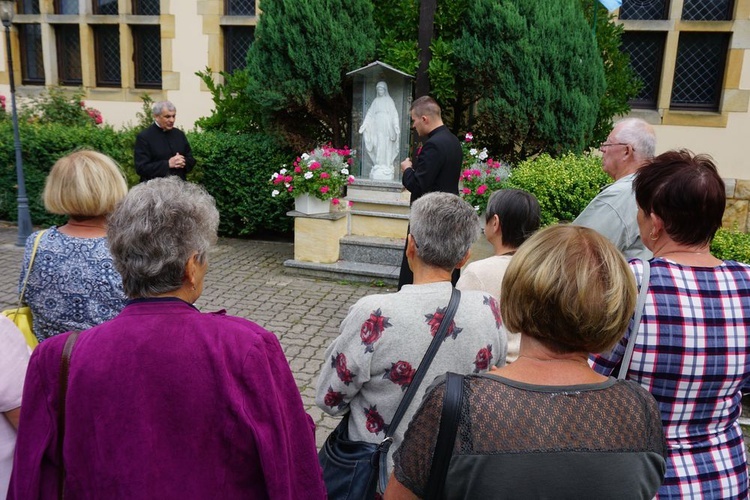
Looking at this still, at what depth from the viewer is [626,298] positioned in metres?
1.39

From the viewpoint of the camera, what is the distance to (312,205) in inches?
288

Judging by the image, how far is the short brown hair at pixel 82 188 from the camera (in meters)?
2.32

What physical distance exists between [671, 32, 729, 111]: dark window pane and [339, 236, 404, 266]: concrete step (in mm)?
5050

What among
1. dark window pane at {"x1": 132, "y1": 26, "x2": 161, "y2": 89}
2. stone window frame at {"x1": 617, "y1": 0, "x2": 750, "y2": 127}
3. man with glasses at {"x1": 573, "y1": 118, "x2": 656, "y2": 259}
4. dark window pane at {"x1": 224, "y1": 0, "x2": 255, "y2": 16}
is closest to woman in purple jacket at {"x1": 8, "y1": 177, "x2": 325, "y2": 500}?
man with glasses at {"x1": 573, "y1": 118, "x2": 656, "y2": 259}

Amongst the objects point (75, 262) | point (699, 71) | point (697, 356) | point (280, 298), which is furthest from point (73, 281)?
point (699, 71)

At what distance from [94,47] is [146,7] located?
1300 millimetres

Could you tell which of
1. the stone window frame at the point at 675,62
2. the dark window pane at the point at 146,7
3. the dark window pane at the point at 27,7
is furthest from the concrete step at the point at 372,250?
the dark window pane at the point at 27,7

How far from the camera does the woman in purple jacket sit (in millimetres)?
1408

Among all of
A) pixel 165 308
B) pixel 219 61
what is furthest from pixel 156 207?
pixel 219 61

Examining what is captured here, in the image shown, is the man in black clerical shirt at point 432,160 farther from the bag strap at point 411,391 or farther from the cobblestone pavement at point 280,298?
the bag strap at point 411,391

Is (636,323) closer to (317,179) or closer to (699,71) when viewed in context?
(317,179)

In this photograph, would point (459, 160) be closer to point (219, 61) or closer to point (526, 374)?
point (526, 374)

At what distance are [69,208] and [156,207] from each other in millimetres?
982

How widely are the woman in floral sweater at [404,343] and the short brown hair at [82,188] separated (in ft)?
3.47
